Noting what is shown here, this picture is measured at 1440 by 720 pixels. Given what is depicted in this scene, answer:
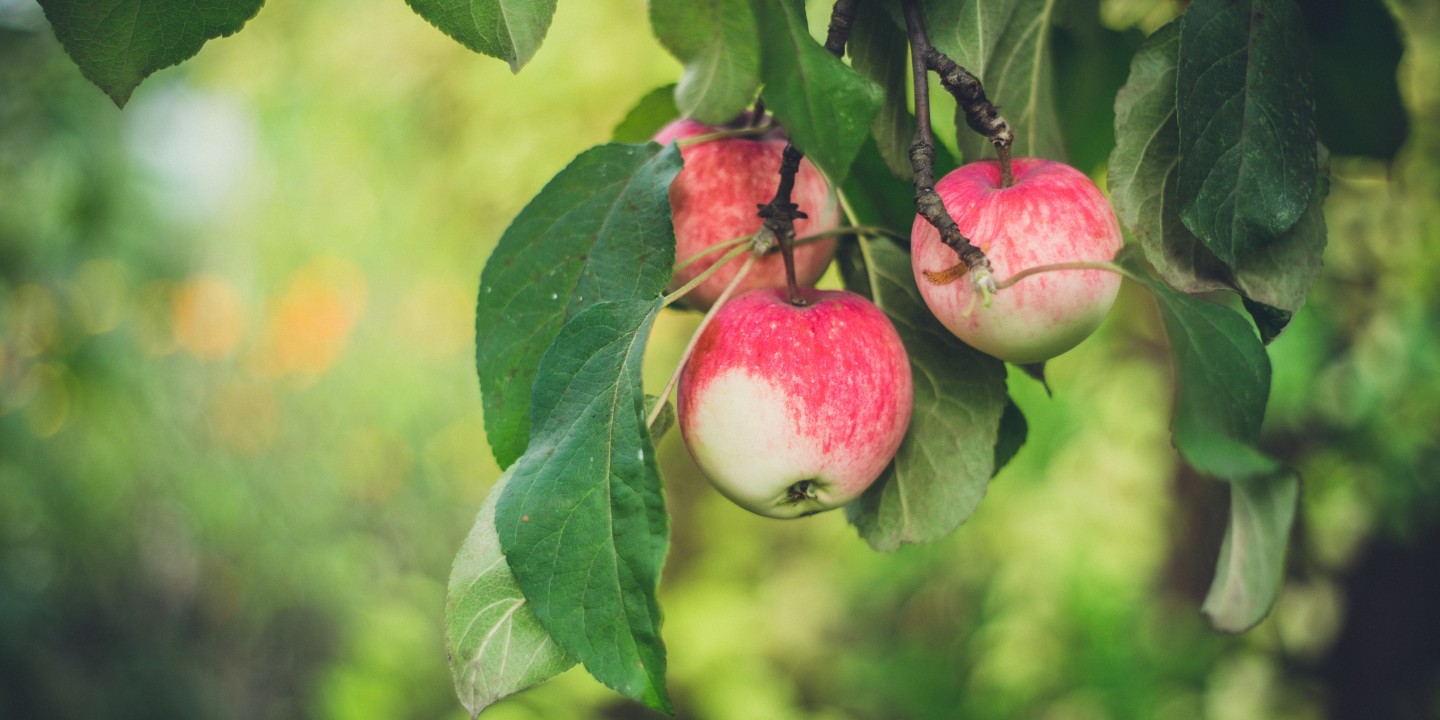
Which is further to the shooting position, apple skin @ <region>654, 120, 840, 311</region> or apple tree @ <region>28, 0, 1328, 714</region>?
apple skin @ <region>654, 120, 840, 311</region>

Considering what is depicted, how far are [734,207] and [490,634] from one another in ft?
0.73

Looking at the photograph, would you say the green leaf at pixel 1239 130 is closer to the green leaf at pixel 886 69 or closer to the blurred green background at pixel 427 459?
the green leaf at pixel 886 69

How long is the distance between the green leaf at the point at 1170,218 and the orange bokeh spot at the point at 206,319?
2.75m

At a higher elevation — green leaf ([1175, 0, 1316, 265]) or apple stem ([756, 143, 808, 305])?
green leaf ([1175, 0, 1316, 265])

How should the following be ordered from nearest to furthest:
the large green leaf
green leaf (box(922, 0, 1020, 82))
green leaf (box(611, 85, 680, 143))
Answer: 1. the large green leaf
2. green leaf (box(922, 0, 1020, 82))
3. green leaf (box(611, 85, 680, 143))

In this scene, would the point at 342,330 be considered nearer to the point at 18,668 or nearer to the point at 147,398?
the point at 147,398

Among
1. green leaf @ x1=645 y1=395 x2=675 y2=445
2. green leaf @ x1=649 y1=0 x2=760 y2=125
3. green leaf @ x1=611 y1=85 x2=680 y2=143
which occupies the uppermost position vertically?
green leaf @ x1=649 y1=0 x2=760 y2=125

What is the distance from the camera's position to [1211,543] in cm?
194

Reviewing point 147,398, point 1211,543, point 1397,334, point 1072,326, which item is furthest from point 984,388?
point 147,398

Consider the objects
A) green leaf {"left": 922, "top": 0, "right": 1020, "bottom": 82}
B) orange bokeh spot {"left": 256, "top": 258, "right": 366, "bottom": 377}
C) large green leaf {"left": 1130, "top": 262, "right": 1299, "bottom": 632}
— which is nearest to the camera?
large green leaf {"left": 1130, "top": 262, "right": 1299, "bottom": 632}

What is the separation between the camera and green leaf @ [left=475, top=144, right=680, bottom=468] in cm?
41

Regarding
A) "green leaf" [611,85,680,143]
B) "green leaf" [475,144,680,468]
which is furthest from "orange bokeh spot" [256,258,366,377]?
"green leaf" [475,144,680,468]

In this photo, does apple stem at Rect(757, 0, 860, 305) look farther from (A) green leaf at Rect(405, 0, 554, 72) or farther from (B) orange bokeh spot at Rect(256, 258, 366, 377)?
(B) orange bokeh spot at Rect(256, 258, 366, 377)

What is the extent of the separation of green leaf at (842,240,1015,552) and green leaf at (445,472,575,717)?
0.54ft
